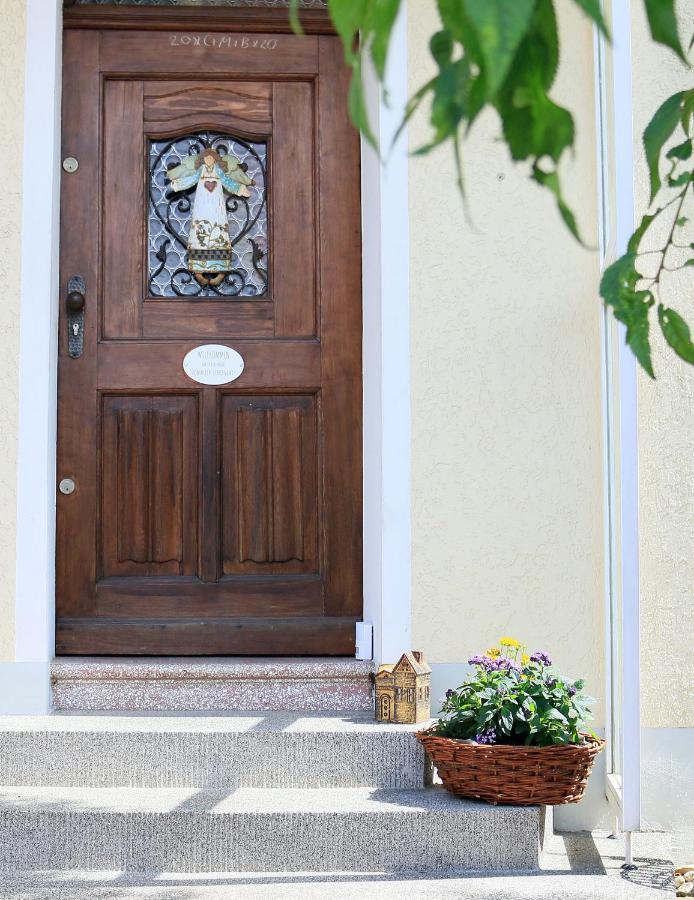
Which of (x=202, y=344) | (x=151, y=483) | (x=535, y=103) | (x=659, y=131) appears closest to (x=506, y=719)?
(x=151, y=483)

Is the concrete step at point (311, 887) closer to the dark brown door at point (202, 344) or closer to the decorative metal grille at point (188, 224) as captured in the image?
the dark brown door at point (202, 344)

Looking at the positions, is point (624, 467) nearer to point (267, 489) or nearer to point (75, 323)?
point (267, 489)

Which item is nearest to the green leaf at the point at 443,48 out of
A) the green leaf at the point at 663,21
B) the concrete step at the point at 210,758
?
the green leaf at the point at 663,21

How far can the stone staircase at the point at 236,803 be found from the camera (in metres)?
3.10

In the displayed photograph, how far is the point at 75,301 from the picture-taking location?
13.4ft

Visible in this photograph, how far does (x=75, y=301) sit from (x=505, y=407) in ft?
4.88

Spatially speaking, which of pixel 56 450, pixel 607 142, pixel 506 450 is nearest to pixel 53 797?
pixel 56 450

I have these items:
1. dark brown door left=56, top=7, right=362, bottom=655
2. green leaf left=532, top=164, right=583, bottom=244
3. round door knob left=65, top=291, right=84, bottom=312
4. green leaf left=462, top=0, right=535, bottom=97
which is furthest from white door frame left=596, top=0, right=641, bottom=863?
green leaf left=462, top=0, right=535, bottom=97

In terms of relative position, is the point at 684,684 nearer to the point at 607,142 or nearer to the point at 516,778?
the point at 516,778

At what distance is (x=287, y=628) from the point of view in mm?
4113

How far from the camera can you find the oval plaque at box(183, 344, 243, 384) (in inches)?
164

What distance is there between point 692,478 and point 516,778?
1.10 meters

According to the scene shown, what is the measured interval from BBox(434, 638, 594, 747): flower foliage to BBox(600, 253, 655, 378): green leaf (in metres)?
2.36

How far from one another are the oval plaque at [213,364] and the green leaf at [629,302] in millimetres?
3231
